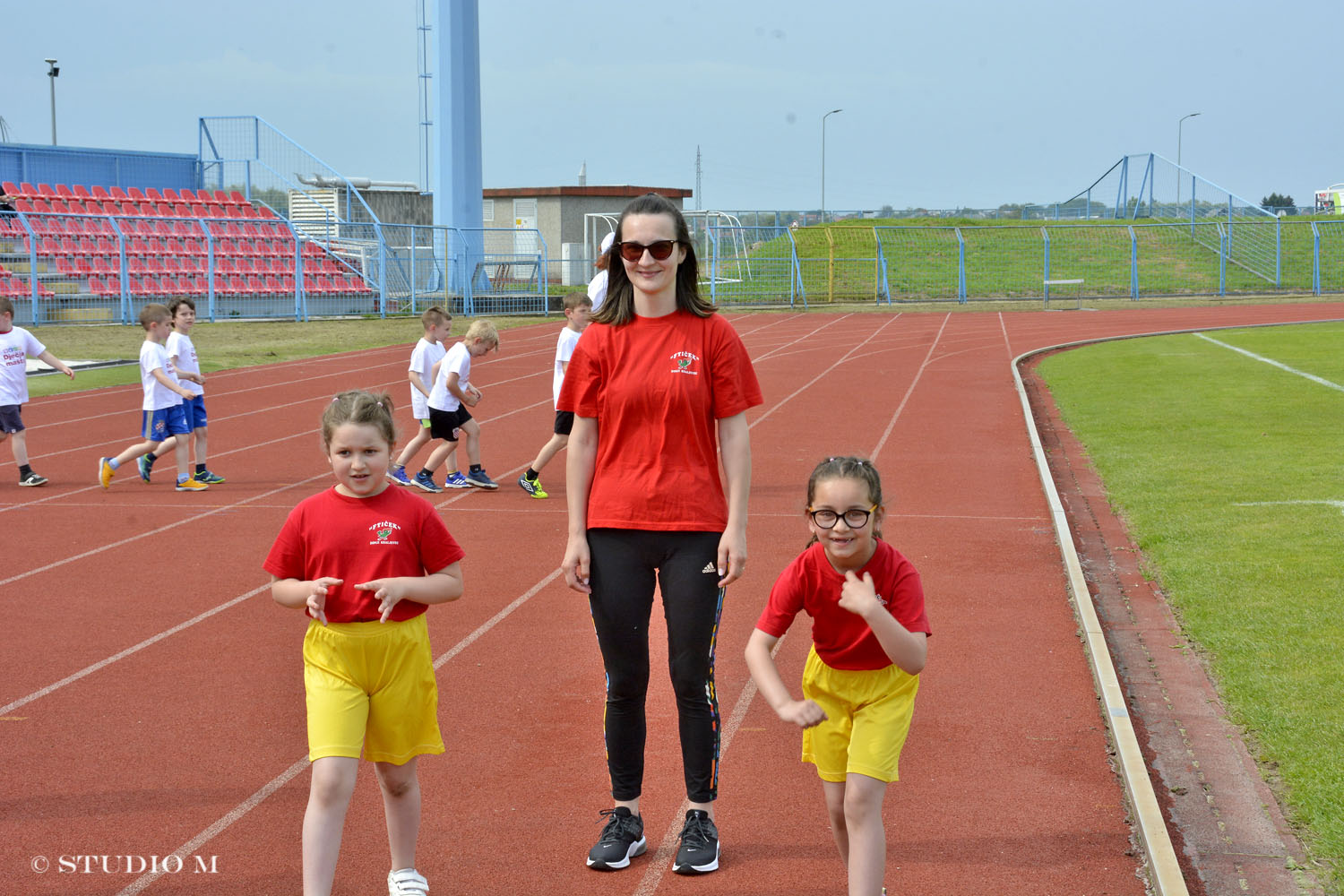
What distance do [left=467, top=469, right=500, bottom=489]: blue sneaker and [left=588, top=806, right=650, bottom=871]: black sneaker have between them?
6762 mm

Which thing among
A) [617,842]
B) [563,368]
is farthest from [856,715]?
[563,368]

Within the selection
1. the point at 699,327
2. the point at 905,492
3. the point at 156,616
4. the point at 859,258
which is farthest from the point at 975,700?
the point at 859,258

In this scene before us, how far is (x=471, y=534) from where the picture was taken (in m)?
8.97

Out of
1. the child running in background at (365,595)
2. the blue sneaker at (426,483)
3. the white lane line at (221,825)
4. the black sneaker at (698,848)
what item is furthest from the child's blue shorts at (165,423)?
the black sneaker at (698,848)

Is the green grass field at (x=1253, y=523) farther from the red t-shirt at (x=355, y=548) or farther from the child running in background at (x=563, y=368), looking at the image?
the child running in background at (x=563, y=368)

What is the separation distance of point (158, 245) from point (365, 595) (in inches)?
1183

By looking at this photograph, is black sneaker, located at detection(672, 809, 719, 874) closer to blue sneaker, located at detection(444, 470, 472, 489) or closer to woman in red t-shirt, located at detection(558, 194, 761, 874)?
woman in red t-shirt, located at detection(558, 194, 761, 874)

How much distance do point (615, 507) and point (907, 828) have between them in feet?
4.96

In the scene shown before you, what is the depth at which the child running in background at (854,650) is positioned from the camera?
3.25 meters

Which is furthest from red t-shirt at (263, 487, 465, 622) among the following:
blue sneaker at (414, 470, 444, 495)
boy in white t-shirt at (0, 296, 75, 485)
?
boy in white t-shirt at (0, 296, 75, 485)

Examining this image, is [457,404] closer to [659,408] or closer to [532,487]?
[532,487]

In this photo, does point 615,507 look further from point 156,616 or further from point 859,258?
point 859,258

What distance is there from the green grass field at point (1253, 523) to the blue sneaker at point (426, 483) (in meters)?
5.35

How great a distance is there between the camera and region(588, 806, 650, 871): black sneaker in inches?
155
